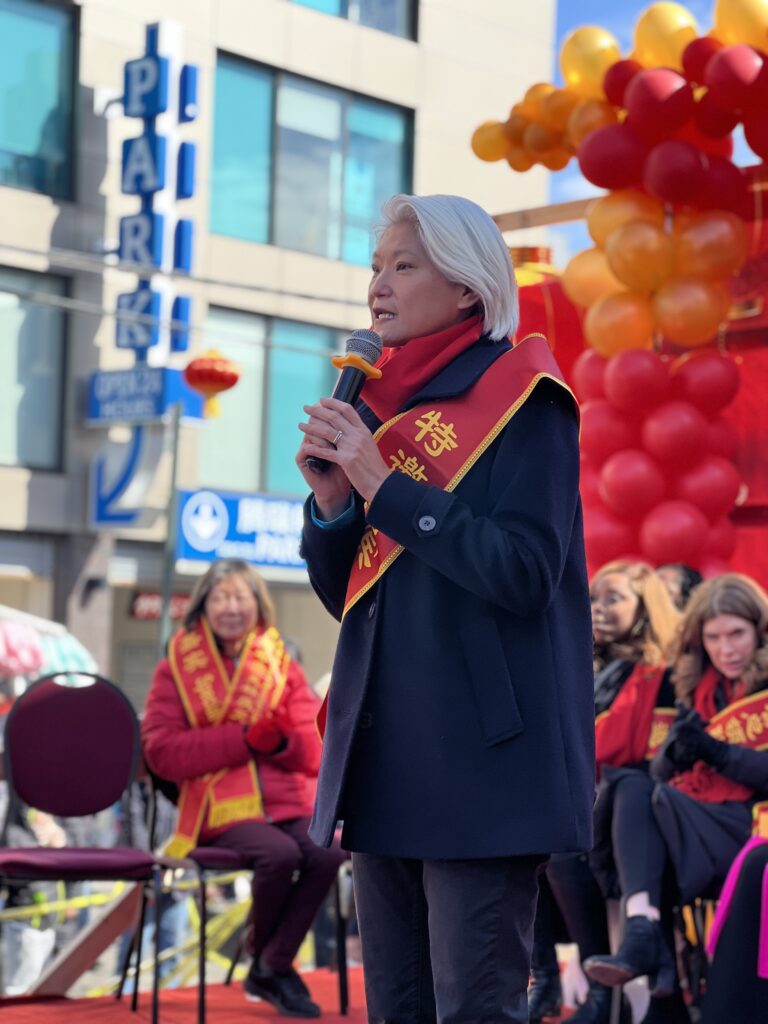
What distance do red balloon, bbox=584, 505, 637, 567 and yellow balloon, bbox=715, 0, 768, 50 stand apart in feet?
6.28

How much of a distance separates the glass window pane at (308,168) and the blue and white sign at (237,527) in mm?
3059

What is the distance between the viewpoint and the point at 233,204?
17.5m

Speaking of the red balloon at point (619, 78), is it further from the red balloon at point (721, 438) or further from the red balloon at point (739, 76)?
the red balloon at point (721, 438)

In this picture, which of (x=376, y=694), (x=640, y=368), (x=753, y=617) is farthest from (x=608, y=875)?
(x=376, y=694)

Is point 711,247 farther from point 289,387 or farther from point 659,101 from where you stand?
point 289,387

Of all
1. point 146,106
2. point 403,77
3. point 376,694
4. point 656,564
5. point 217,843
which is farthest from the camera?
point 403,77

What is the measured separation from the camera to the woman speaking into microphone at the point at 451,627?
2.00 m

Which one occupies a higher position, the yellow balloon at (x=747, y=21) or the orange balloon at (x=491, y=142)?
the yellow balloon at (x=747, y=21)

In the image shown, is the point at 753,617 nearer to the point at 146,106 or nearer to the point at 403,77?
the point at 146,106

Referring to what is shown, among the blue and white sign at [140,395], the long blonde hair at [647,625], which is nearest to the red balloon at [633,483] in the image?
the long blonde hair at [647,625]

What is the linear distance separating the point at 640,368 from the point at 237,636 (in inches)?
81.6

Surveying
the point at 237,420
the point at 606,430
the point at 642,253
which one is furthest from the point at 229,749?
the point at 237,420

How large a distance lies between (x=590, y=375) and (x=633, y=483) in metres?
0.58

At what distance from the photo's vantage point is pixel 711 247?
20.6 feet
